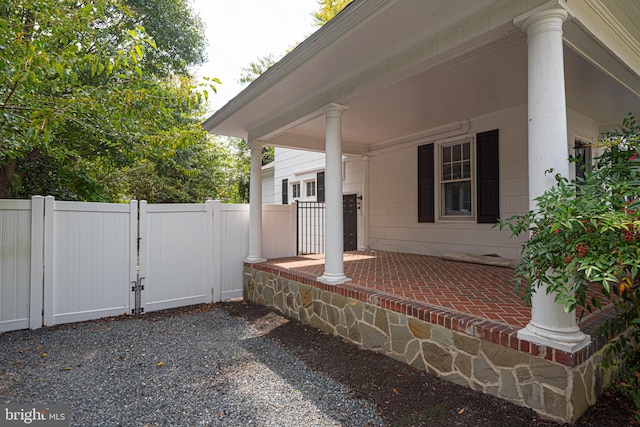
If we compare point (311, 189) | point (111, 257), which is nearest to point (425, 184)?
point (311, 189)

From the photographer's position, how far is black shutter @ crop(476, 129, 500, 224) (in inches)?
211

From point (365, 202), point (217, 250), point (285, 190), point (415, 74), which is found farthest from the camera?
point (285, 190)

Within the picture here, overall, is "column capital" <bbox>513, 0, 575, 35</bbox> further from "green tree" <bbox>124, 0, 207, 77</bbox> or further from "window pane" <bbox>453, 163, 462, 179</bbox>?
"green tree" <bbox>124, 0, 207, 77</bbox>

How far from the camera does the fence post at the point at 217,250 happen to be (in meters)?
5.74

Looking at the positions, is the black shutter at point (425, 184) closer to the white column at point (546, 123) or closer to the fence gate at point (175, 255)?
the fence gate at point (175, 255)

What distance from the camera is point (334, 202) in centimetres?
410

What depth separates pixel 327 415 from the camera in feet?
7.91

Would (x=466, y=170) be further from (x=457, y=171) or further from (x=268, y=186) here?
(x=268, y=186)

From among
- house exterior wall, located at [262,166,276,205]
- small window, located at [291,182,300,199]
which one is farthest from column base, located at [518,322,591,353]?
house exterior wall, located at [262,166,276,205]

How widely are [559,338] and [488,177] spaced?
152 inches

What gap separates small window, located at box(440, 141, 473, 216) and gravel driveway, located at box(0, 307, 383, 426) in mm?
4074

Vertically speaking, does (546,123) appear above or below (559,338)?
above

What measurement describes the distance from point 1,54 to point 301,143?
4.46 meters

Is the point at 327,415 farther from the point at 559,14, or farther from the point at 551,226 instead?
the point at 559,14
